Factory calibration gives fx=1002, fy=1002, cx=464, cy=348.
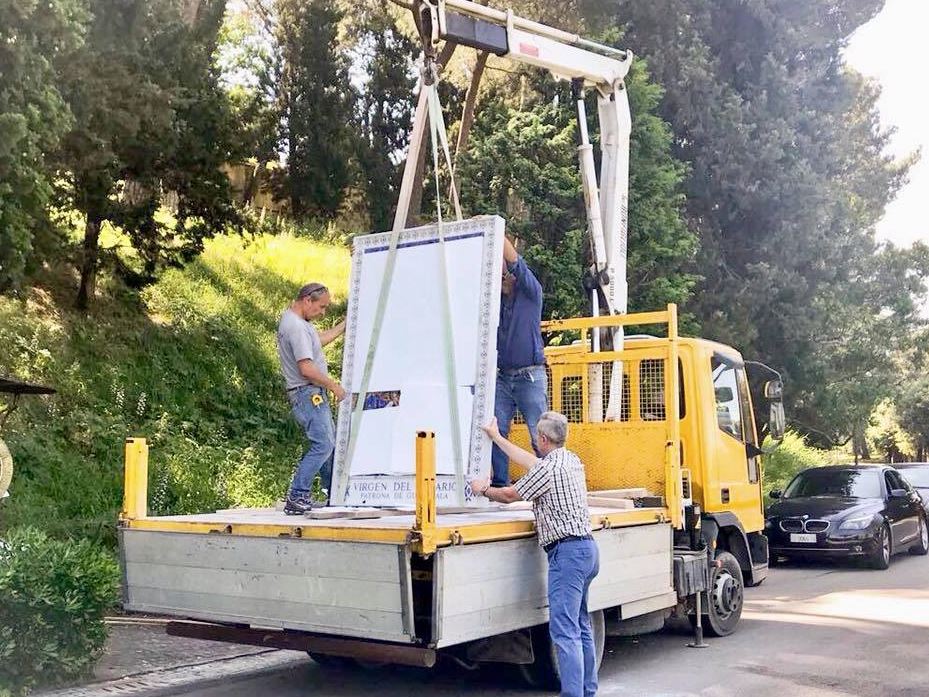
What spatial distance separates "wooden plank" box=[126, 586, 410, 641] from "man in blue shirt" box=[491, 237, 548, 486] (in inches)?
92.3

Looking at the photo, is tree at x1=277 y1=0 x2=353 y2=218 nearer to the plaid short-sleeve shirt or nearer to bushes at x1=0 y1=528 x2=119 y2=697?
bushes at x1=0 y1=528 x2=119 y2=697

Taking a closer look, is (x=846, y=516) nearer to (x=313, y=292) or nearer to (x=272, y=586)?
(x=313, y=292)

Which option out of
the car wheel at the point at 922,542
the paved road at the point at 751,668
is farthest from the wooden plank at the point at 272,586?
the car wheel at the point at 922,542

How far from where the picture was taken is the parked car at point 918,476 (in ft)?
62.3

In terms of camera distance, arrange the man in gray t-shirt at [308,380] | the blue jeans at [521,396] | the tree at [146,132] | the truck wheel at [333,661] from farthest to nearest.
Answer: the tree at [146,132], the truck wheel at [333,661], the blue jeans at [521,396], the man in gray t-shirt at [308,380]

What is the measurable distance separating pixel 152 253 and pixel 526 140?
6306 millimetres

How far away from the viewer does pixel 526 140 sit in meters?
16.6

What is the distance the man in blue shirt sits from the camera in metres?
7.63

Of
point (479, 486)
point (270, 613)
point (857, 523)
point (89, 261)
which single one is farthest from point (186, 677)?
point (857, 523)

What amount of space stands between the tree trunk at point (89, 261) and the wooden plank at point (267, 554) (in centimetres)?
974

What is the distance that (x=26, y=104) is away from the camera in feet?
30.7

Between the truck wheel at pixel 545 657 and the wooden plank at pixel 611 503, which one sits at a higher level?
the wooden plank at pixel 611 503

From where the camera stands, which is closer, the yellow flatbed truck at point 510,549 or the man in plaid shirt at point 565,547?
the yellow flatbed truck at point 510,549

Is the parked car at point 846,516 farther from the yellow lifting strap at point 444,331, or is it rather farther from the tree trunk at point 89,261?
the tree trunk at point 89,261
